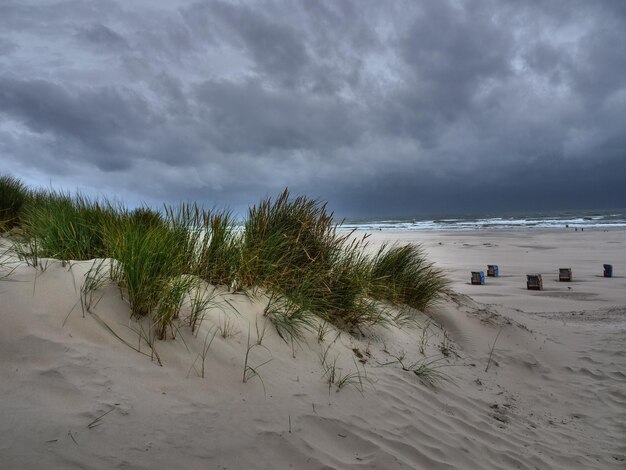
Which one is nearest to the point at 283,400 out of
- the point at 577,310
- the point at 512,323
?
the point at 512,323

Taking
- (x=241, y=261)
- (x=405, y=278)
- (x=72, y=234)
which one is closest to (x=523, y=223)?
(x=405, y=278)

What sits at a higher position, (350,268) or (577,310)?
(350,268)

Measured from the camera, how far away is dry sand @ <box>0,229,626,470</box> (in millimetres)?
1917

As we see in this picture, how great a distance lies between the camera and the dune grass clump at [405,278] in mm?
5781

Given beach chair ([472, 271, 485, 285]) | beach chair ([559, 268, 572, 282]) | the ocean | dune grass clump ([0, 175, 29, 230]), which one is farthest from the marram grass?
the ocean

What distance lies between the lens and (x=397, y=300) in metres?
5.68

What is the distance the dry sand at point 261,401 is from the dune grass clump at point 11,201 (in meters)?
4.75

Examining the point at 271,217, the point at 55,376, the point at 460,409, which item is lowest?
the point at 460,409

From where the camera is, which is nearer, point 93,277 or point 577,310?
point 93,277

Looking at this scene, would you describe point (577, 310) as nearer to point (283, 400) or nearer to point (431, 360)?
point (431, 360)

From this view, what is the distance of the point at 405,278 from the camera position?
238 inches

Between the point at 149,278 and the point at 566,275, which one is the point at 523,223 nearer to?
the point at 566,275

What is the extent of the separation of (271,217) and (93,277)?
2.48 metres

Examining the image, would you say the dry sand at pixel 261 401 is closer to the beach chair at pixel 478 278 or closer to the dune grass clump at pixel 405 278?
the dune grass clump at pixel 405 278
